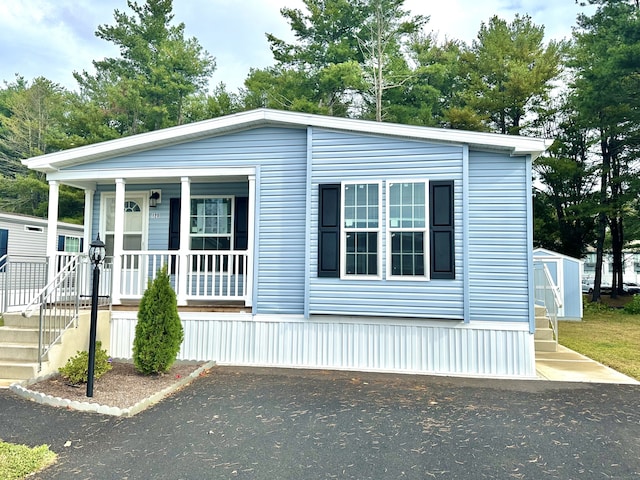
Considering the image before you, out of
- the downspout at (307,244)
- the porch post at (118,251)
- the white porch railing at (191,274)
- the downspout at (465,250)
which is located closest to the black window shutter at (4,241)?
the white porch railing at (191,274)

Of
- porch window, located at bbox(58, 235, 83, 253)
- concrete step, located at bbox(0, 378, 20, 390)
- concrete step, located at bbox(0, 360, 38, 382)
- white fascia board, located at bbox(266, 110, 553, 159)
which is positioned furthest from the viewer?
porch window, located at bbox(58, 235, 83, 253)

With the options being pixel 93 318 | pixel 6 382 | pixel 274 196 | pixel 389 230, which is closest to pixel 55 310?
pixel 6 382

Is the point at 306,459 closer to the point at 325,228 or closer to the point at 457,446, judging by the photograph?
the point at 457,446

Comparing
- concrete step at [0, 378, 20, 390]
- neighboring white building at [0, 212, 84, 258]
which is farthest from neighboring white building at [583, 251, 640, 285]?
concrete step at [0, 378, 20, 390]

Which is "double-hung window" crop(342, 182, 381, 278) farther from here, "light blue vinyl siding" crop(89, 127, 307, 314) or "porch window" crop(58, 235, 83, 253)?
"porch window" crop(58, 235, 83, 253)

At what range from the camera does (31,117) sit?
25.8 meters

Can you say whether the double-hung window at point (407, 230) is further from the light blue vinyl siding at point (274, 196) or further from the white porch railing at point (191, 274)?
the white porch railing at point (191, 274)

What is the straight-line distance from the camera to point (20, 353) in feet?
19.2

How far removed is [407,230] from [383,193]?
677mm

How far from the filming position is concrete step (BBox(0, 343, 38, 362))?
5.83 meters

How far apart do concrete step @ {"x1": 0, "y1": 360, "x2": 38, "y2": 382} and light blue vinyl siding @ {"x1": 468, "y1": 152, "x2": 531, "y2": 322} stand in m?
6.07

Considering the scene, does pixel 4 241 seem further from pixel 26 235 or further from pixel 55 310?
pixel 55 310

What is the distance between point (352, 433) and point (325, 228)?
332 cm

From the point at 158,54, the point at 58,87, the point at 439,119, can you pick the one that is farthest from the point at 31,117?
the point at 439,119
